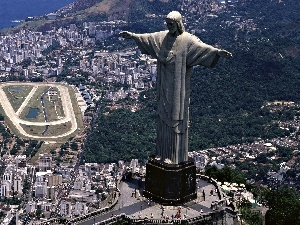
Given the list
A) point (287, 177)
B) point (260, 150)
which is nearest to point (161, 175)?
point (287, 177)

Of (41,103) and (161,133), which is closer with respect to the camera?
(161,133)

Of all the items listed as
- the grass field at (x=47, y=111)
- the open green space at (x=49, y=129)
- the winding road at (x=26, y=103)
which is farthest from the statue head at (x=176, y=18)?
the open green space at (x=49, y=129)

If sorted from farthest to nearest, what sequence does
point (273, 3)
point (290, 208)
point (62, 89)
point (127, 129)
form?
point (273, 3) → point (62, 89) → point (127, 129) → point (290, 208)

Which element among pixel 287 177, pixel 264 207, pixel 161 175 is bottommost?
pixel 287 177

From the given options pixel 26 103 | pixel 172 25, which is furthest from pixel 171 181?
pixel 26 103

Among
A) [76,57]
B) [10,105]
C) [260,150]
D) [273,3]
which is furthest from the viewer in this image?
[273,3]

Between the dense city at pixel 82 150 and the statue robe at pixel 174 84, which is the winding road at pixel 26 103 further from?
the statue robe at pixel 174 84

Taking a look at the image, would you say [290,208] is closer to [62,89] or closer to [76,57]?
[62,89]
